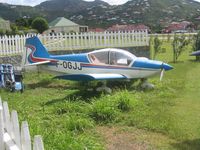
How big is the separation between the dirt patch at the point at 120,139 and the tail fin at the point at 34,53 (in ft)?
21.3

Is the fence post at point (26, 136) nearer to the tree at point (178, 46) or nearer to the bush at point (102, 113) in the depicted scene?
the bush at point (102, 113)

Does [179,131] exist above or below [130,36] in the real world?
below

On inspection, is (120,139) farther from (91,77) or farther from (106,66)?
(106,66)

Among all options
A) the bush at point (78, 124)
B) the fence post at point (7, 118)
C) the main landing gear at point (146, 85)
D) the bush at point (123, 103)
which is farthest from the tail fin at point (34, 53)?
the fence post at point (7, 118)

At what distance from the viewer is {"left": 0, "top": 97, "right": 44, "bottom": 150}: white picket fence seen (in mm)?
3551

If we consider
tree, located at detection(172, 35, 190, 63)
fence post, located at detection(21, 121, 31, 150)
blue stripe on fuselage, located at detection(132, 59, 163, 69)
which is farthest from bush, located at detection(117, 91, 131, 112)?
tree, located at detection(172, 35, 190, 63)

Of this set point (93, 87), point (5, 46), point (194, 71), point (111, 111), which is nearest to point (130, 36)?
point (194, 71)

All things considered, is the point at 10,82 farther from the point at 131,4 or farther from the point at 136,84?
the point at 131,4

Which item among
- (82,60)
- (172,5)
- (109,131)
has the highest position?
(172,5)

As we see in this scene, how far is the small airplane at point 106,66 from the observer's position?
1143 cm

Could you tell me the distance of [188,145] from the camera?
605cm

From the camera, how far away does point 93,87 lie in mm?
11812

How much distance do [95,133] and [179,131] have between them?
1.50 meters

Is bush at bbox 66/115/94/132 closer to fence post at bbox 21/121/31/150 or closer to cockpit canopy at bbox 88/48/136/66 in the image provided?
fence post at bbox 21/121/31/150
